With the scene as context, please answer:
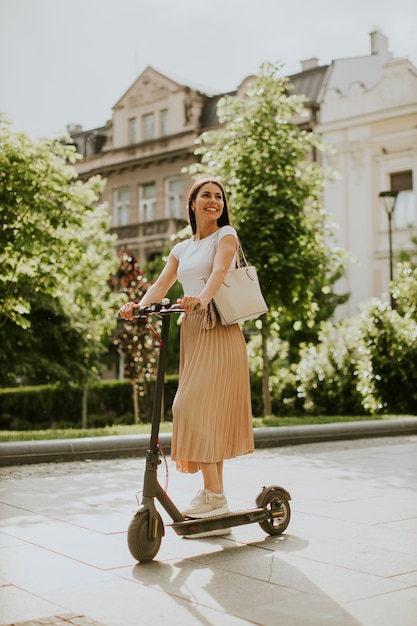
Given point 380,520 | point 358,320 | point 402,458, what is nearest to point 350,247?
point 358,320

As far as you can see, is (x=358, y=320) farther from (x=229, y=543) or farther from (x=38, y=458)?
(x=229, y=543)

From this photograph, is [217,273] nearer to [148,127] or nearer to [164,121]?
[164,121]

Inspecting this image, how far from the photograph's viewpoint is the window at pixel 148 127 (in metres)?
37.6

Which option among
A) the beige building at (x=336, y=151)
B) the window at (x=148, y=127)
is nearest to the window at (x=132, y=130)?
the beige building at (x=336, y=151)

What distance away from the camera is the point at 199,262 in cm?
483

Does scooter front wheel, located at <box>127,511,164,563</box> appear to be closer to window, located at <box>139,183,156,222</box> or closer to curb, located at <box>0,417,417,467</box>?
curb, located at <box>0,417,417,467</box>

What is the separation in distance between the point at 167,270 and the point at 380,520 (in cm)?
207

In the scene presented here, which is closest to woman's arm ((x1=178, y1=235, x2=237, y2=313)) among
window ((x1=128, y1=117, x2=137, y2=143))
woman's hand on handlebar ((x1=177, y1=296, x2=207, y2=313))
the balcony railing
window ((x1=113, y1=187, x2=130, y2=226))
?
woman's hand on handlebar ((x1=177, y1=296, x2=207, y2=313))

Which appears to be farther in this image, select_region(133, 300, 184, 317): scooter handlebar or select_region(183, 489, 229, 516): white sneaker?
select_region(183, 489, 229, 516): white sneaker

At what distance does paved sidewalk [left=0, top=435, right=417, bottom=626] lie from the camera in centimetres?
343

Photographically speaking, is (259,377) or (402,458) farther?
(259,377)

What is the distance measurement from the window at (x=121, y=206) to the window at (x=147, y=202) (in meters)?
0.85

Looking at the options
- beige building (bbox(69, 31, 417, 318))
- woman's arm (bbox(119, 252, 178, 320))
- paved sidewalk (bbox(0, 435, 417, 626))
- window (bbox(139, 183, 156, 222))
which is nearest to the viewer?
paved sidewalk (bbox(0, 435, 417, 626))

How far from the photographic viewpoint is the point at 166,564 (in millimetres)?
4250
